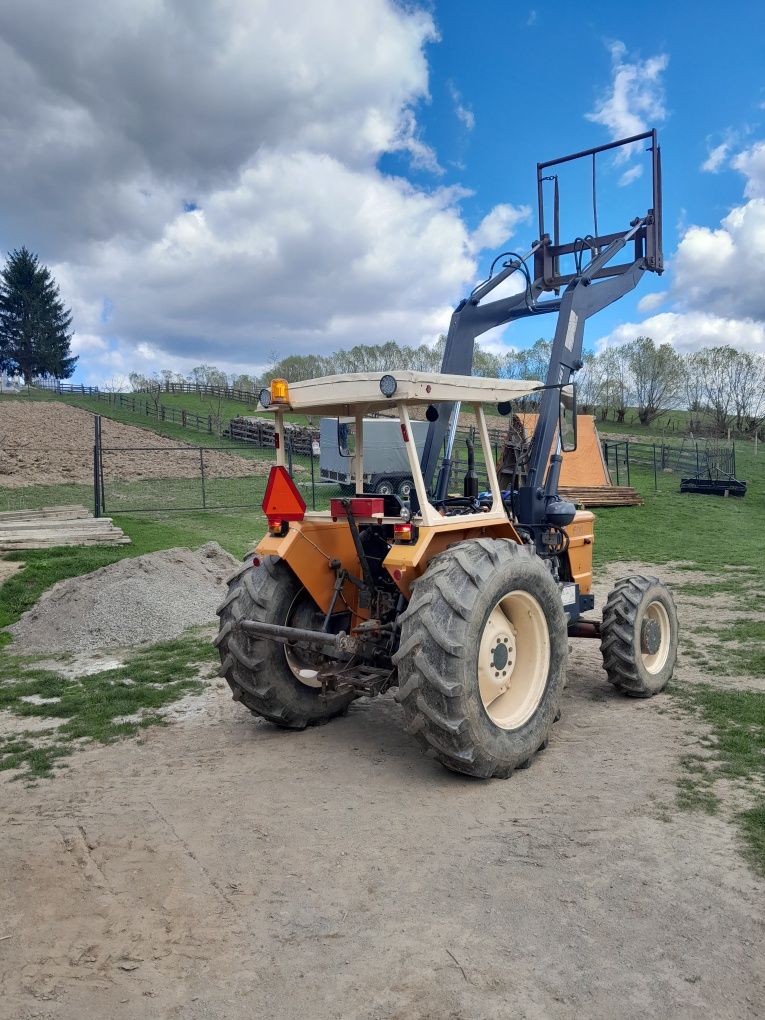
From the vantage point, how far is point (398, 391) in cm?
471

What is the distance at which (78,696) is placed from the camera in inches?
269

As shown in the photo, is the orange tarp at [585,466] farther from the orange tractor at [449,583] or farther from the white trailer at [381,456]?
the orange tractor at [449,583]

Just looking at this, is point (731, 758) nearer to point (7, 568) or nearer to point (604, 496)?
point (7, 568)

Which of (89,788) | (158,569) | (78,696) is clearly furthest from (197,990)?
(158,569)

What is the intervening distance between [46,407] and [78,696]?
41.9 metres

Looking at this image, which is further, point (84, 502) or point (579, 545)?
point (84, 502)

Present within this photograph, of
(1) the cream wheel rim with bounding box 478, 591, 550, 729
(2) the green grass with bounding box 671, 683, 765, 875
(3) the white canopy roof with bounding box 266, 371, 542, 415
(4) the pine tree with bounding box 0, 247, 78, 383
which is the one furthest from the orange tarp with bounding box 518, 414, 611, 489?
(4) the pine tree with bounding box 0, 247, 78, 383

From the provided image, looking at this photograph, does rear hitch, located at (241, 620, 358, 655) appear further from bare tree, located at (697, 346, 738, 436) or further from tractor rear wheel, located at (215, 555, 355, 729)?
bare tree, located at (697, 346, 738, 436)

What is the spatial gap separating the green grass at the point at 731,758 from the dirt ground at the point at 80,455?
16887mm

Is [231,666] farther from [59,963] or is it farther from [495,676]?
[59,963]

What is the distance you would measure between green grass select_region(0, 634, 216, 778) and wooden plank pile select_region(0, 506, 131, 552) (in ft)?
15.3

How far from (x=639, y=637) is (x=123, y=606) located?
6.04 m

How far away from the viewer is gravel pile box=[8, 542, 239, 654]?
8.79 meters

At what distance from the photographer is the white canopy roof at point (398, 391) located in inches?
188
